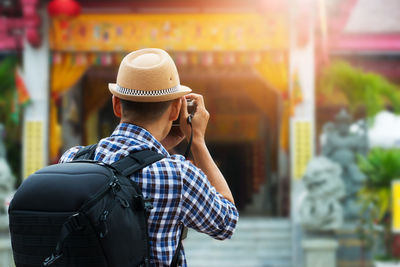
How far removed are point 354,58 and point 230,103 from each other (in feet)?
9.97

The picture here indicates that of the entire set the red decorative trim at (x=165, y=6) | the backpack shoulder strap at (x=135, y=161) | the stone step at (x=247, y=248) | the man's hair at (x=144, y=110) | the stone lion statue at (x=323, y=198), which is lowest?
the stone step at (x=247, y=248)

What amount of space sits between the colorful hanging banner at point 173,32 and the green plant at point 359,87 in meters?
1.21

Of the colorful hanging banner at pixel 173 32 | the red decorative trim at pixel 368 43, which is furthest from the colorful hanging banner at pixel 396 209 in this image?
the red decorative trim at pixel 368 43

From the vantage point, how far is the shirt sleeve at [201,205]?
1.37m

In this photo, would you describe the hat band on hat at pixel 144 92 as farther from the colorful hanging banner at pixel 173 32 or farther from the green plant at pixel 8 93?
the green plant at pixel 8 93

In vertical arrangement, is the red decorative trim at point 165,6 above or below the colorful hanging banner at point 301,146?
above

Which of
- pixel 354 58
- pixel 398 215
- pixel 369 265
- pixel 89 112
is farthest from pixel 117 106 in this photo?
pixel 89 112

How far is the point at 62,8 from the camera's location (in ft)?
27.3

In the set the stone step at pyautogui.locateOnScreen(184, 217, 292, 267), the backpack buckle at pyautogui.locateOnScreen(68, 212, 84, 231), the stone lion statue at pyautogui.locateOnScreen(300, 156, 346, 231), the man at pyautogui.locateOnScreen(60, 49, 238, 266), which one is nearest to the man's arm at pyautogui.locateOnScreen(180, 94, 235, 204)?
the man at pyautogui.locateOnScreen(60, 49, 238, 266)

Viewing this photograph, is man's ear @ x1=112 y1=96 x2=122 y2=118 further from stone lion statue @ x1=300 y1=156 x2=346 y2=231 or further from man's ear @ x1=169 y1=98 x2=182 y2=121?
stone lion statue @ x1=300 y1=156 x2=346 y2=231

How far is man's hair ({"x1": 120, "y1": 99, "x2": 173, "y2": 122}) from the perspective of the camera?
4.79 feet

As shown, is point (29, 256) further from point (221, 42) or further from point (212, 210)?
point (221, 42)

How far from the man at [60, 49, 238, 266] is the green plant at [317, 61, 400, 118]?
304 inches

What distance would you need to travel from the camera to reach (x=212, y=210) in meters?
1.39
